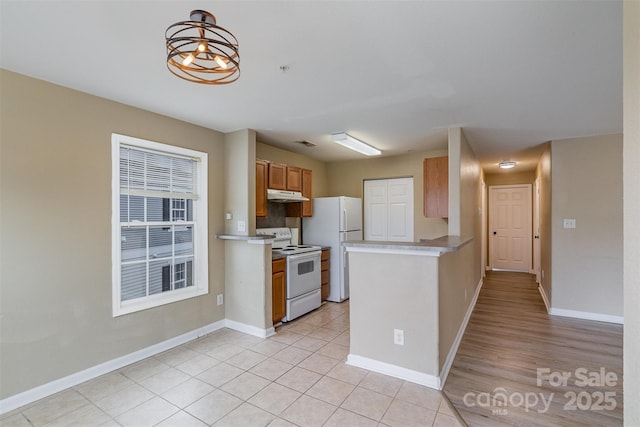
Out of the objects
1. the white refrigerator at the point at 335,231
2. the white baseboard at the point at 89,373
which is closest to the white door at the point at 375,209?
the white refrigerator at the point at 335,231

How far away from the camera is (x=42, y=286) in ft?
7.45

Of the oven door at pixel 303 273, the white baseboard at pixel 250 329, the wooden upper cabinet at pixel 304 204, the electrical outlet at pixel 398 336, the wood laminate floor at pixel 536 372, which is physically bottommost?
the wood laminate floor at pixel 536 372

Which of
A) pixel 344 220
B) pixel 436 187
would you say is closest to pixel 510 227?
pixel 436 187

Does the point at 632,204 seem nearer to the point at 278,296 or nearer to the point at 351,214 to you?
the point at 278,296

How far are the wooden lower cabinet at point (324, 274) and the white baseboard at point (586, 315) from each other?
123 inches

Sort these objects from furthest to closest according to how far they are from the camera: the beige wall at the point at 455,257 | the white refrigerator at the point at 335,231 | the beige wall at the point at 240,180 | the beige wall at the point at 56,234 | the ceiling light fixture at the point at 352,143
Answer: the white refrigerator at the point at 335,231
the ceiling light fixture at the point at 352,143
the beige wall at the point at 240,180
the beige wall at the point at 455,257
the beige wall at the point at 56,234

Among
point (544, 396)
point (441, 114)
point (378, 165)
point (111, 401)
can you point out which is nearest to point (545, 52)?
point (441, 114)

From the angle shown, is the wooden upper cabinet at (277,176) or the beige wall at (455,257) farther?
the wooden upper cabinet at (277,176)

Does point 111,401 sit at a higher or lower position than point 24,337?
lower

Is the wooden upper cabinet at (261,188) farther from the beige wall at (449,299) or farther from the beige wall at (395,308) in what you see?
the beige wall at (449,299)

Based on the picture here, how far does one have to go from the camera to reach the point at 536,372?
2.61 m

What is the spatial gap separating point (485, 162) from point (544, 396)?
14.6ft

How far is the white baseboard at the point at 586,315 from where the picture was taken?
378cm

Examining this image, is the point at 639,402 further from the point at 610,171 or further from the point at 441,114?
the point at 610,171
